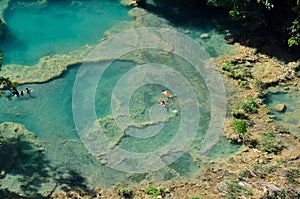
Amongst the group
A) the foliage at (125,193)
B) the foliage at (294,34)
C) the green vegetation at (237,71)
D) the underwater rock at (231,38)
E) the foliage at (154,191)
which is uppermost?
the foliage at (294,34)

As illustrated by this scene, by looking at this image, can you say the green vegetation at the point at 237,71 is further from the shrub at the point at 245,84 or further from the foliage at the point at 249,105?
the foliage at the point at 249,105

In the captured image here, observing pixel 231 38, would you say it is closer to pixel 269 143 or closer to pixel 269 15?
pixel 269 15

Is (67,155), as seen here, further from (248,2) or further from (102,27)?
(248,2)

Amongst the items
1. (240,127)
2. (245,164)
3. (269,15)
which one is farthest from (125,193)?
(269,15)

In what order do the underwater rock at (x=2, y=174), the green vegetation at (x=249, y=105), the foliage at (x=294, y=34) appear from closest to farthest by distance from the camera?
the underwater rock at (x=2, y=174), the green vegetation at (x=249, y=105), the foliage at (x=294, y=34)

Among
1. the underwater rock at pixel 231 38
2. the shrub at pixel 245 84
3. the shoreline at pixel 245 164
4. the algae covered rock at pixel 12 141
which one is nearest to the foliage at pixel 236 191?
the shoreline at pixel 245 164

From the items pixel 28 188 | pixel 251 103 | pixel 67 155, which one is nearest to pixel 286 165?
pixel 251 103

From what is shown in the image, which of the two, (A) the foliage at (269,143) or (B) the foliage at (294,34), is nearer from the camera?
(A) the foliage at (269,143)
